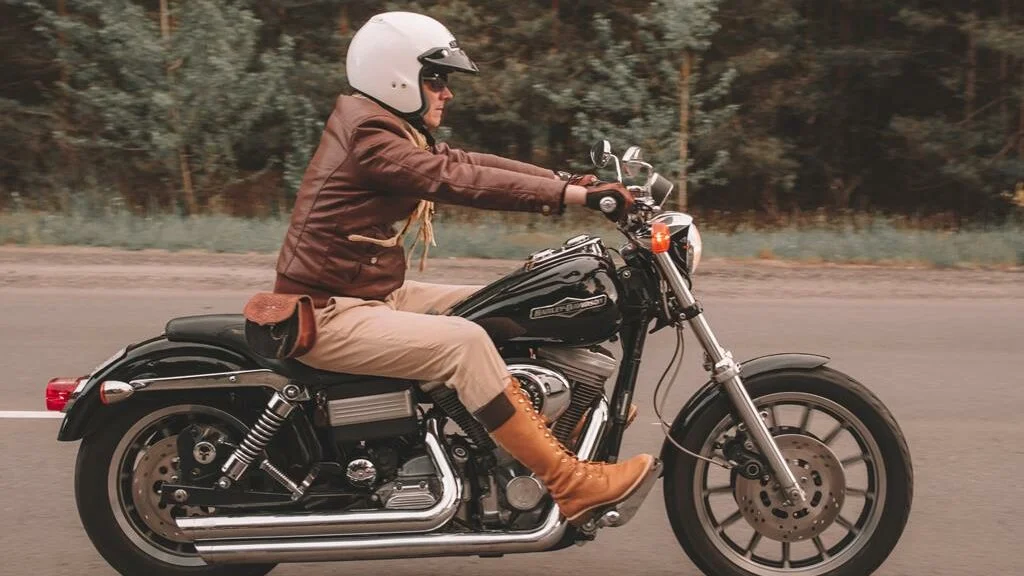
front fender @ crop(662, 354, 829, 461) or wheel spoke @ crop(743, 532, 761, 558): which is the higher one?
front fender @ crop(662, 354, 829, 461)

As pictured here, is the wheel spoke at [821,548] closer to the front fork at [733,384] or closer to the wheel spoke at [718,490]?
the front fork at [733,384]

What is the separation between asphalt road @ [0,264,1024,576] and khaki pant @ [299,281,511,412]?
2.86 feet

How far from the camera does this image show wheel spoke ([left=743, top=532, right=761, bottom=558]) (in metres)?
3.94

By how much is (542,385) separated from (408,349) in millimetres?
401

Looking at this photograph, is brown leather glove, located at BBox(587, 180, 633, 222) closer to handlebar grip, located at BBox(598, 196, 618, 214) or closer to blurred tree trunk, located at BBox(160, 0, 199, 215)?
handlebar grip, located at BBox(598, 196, 618, 214)

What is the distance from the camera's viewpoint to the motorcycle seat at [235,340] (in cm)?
378

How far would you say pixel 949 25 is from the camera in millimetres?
21859

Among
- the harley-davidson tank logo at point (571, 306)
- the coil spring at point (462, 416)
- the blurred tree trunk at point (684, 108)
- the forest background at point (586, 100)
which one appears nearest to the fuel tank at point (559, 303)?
the harley-davidson tank logo at point (571, 306)

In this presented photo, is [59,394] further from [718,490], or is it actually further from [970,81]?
[970,81]

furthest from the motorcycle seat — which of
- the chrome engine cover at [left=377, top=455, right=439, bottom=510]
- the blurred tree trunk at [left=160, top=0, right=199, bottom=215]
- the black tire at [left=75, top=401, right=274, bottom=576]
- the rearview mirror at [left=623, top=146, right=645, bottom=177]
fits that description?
the blurred tree trunk at [left=160, top=0, right=199, bottom=215]

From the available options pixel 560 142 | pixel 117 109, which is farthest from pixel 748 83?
pixel 117 109

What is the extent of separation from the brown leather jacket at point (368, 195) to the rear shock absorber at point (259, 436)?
332 mm

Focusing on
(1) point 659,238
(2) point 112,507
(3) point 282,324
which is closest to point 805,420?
(1) point 659,238

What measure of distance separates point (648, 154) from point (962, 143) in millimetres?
6892
